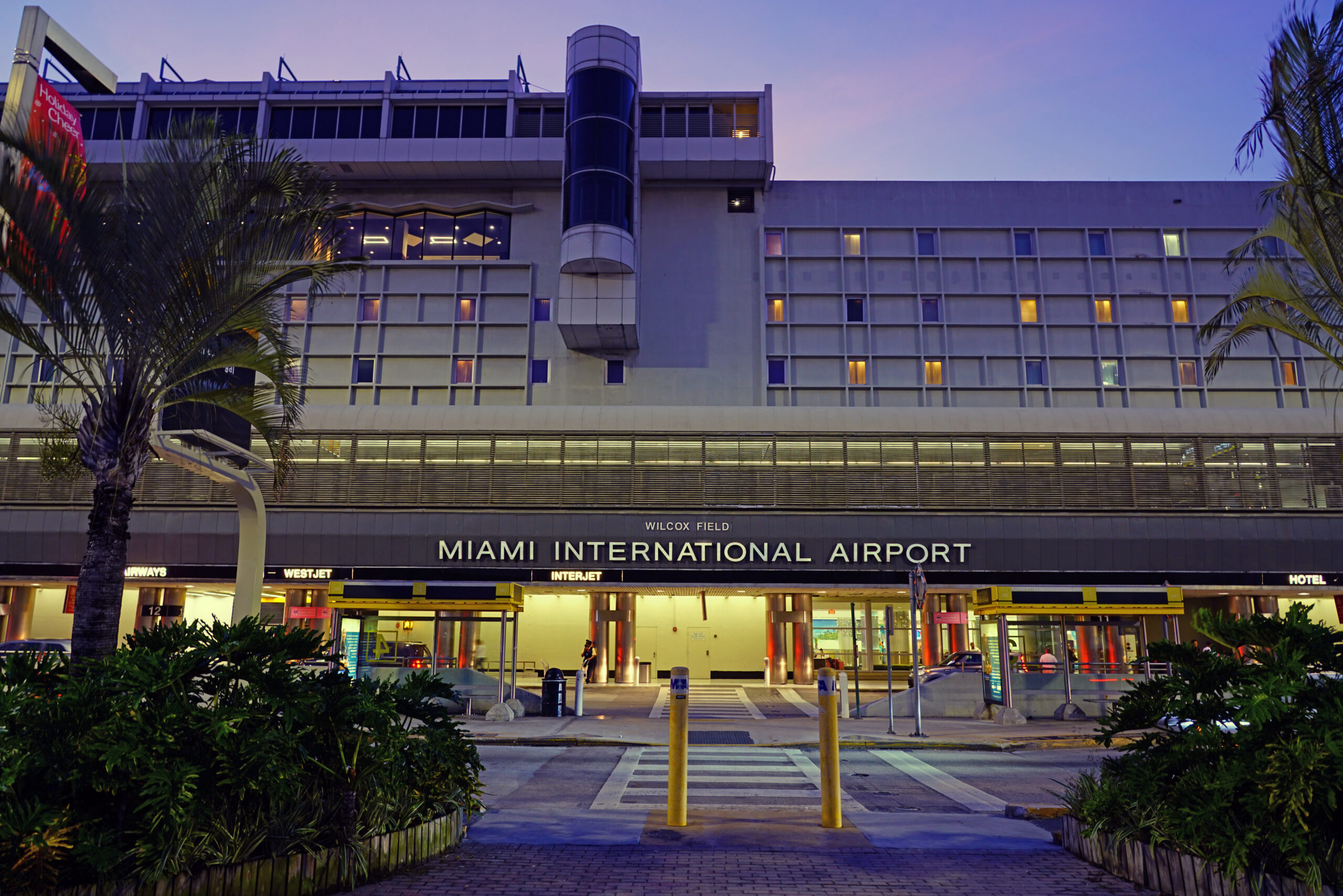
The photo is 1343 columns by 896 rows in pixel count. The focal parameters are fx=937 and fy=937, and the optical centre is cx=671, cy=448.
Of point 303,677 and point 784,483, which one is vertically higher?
point 784,483

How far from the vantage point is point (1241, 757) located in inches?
272

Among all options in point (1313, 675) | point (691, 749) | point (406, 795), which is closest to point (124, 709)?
point (406, 795)

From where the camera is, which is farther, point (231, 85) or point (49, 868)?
point (231, 85)

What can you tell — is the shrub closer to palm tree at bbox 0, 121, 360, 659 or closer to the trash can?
palm tree at bbox 0, 121, 360, 659

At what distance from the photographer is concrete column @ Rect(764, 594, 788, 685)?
3988 centimetres

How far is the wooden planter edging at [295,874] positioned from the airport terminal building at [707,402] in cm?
2048

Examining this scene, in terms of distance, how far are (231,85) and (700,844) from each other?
2050 inches

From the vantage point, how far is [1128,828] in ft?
25.2

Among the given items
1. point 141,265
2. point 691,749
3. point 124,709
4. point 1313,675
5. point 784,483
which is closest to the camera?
point 124,709

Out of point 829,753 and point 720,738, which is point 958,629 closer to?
point 720,738

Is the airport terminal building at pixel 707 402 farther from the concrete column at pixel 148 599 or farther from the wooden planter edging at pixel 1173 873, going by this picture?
the wooden planter edging at pixel 1173 873

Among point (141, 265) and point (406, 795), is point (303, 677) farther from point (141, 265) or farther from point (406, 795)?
point (141, 265)

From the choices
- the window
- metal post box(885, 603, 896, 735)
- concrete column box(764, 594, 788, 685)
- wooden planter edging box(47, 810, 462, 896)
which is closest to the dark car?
metal post box(885, 603, 896, 735)

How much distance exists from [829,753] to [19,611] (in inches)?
1609
